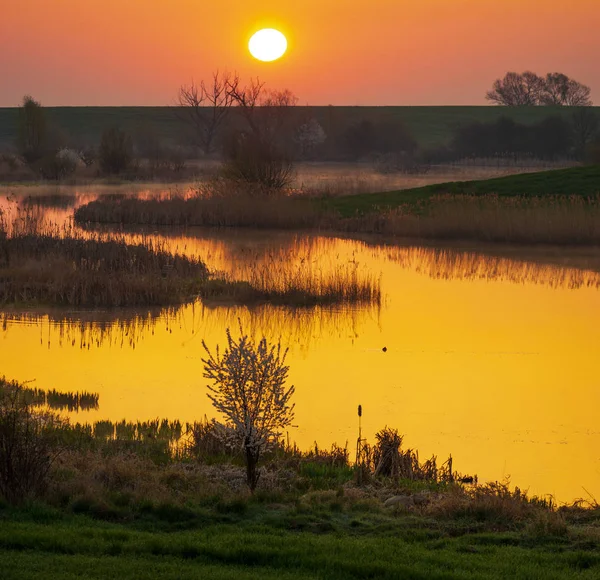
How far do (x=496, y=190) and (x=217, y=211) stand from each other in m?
12.4

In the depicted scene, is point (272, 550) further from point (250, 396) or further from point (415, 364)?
point (415, 364)

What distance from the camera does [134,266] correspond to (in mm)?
24141

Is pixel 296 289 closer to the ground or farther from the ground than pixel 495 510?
farther from the ground

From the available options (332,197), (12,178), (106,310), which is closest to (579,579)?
(106,310)

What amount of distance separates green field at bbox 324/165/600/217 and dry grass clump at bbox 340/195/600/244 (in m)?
2.62

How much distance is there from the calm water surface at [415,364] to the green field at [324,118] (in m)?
81.2

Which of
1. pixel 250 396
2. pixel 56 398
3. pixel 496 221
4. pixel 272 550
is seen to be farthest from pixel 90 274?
pixel 496 221

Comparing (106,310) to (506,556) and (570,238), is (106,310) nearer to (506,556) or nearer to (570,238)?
(506,556)

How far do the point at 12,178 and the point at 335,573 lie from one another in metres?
61.5

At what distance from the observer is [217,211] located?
38094mm

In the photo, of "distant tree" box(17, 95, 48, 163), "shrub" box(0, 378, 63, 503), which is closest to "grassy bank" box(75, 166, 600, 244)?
"shrub" box(0, 378, 63, 503)

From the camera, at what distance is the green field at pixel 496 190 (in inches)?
1614

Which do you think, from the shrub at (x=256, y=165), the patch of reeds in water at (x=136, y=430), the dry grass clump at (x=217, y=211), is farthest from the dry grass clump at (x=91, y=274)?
the shrub at (x=256, y=165)

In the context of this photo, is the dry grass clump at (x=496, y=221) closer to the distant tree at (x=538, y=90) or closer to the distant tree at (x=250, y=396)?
the distant tree at (x=250, y=396)
